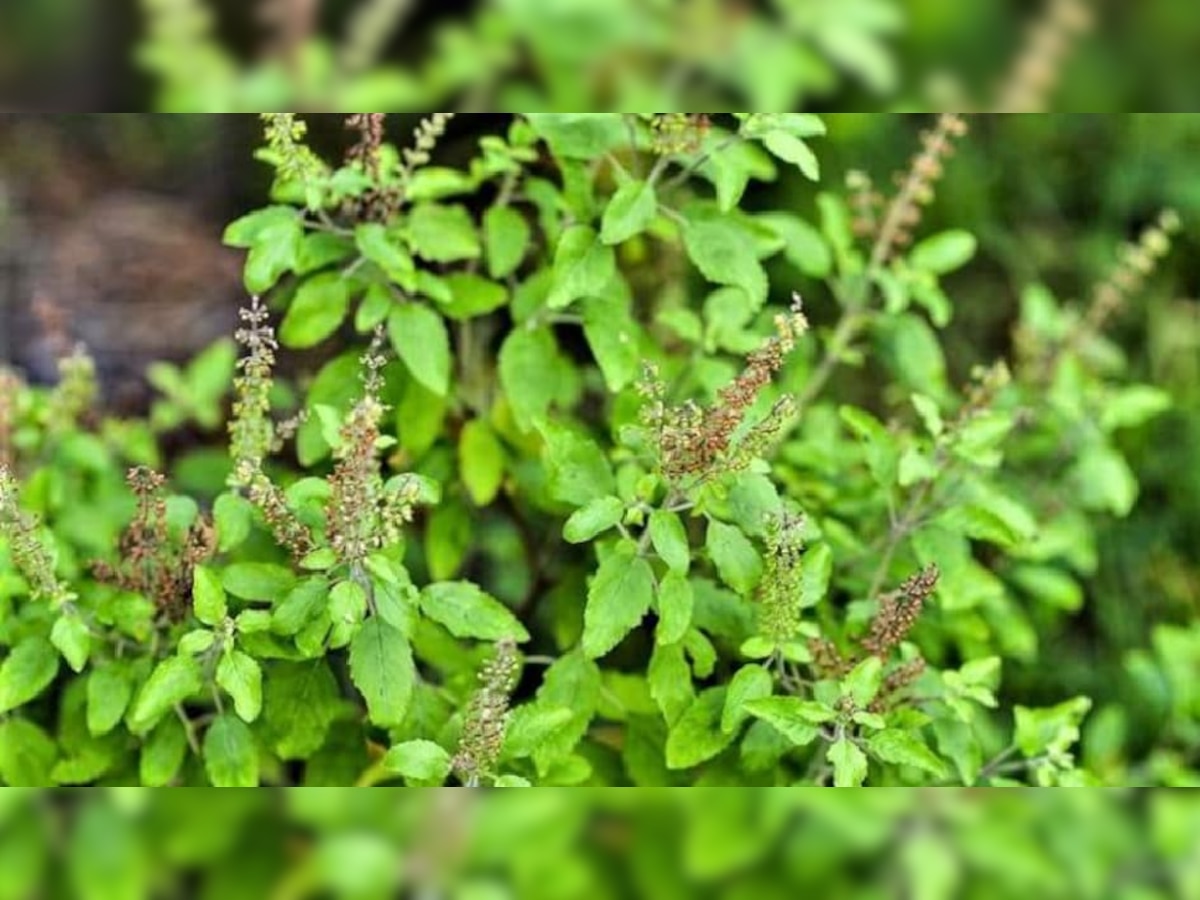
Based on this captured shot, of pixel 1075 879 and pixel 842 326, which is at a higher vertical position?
pixel 842 326

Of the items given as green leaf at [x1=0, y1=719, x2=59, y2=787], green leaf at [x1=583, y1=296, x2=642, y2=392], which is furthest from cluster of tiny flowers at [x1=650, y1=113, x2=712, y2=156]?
green leaf at [x1=0, y1=719, x2=59, y2=787]

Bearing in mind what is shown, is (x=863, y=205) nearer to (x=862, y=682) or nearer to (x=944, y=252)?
(x=944, y=252)

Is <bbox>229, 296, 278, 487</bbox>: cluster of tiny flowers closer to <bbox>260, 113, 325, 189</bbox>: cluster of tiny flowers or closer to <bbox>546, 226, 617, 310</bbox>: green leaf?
<bbox>260, 113, 325, 189</bbox>: cluster of tiny flowers

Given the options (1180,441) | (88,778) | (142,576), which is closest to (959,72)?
(142,576)

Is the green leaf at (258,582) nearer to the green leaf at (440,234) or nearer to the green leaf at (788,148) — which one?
the green leaf at (440,234)

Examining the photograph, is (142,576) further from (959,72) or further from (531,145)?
(959,72)

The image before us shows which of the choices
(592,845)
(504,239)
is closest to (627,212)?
(504,239)
